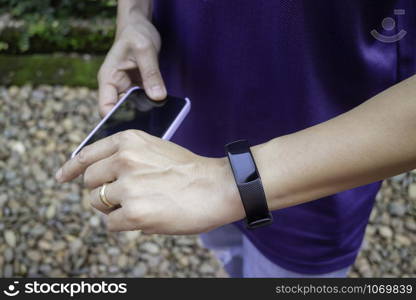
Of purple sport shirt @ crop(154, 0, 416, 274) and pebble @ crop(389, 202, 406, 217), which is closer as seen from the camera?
purple sport shirt @ crop(154, 0, 416, 274)

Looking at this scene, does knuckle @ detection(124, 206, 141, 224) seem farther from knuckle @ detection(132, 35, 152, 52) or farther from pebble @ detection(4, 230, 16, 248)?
pebble @ detection(4, 230, 16, 248)

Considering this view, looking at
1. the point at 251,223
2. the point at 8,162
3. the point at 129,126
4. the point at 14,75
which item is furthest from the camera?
the point at 14,75

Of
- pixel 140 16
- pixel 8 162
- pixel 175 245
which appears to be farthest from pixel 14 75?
pixel 140 16

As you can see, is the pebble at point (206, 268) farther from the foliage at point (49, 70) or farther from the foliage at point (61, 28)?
the foliage at point (61, 28)

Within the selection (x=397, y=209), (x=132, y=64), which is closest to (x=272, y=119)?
(x=132, y=64)

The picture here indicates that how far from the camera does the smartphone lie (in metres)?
1.21

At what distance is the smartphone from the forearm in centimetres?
39

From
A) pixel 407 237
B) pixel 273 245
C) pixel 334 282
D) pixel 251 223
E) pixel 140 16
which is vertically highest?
pixel 140 16

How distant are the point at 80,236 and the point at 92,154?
1842mm

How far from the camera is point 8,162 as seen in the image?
3002 millimetres

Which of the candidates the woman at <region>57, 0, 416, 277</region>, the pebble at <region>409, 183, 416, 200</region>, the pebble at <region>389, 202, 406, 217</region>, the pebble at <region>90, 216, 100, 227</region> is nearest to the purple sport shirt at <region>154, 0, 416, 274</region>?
the woman at <region>57, 0, 416, 277</region>

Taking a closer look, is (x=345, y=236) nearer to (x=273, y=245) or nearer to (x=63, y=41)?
(x=273, y=245)

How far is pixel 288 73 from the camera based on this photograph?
3.56ft

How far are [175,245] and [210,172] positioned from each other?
1865 mm
